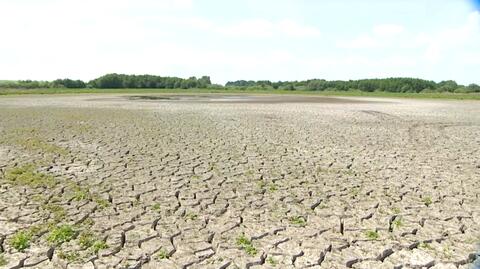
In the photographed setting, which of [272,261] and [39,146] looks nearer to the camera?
[272,261]

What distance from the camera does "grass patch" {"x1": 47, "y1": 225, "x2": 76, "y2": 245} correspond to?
3586 mm

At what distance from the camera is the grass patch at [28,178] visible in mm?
5543

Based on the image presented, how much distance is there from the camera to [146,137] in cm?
1045

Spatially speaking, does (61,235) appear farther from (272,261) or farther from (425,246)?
(425,246)

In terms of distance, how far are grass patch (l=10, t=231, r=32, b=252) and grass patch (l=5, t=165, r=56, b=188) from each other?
1.83 m

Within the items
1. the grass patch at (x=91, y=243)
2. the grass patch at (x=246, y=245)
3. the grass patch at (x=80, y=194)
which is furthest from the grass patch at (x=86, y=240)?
the grass patch at (x=246, y=245)

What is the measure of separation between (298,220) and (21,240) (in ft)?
10.2

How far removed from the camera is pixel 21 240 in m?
3.55

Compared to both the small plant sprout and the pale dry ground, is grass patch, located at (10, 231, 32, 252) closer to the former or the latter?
the pale dry ground

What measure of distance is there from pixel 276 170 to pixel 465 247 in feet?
11.8

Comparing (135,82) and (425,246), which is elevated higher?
(135,82)

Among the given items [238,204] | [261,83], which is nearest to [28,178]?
[238,204]

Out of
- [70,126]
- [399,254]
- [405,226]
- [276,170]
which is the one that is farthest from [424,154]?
[70,126]

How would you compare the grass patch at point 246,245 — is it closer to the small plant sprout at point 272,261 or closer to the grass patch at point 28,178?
the small plant sprout at point 272,261
